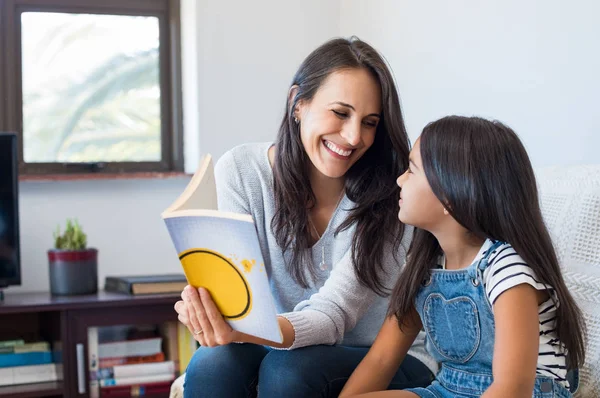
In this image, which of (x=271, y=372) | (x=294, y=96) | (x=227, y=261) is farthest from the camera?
(x=294, y=96)

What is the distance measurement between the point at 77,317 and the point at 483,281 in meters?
1.58

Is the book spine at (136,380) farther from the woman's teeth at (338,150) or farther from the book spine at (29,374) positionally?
the woman's teeth at (338,150)

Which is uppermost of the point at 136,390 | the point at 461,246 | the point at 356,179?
the point at 356,179

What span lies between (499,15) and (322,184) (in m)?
0.76

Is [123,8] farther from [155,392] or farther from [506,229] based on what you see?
[506,229]

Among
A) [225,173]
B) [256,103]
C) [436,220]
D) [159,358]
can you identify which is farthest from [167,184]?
[436,220]

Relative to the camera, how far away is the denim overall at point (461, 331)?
131 centimetres

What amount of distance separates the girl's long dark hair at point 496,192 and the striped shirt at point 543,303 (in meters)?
0.01

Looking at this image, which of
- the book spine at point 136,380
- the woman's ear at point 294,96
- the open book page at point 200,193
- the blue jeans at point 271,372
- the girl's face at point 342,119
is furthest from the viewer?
the book spine at point 136,380

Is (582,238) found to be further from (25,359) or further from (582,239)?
(25,359)

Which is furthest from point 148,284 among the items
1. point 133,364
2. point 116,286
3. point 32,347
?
point 32,347

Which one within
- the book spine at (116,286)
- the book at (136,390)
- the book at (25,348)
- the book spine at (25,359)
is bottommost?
the book at (136,390)

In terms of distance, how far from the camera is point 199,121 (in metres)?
2.91

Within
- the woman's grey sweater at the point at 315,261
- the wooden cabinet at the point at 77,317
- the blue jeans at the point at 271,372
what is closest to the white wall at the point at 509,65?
the woman's grey sweater at the point at 315,261
